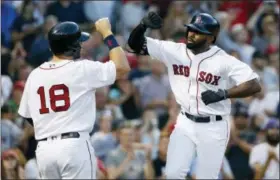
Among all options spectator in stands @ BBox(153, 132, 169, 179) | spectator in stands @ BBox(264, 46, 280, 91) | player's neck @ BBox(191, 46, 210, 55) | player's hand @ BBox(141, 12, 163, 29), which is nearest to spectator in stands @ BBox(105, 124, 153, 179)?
spectator in stands @ BBox(153, 132, 169, 179)

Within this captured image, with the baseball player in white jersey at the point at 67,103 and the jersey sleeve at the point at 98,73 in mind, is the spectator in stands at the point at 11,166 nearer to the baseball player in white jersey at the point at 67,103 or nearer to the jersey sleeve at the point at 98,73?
the baseball player in white jersey at the point at 67,103

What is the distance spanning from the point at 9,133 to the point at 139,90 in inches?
103

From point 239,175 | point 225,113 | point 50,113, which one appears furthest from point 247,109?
point 50,113

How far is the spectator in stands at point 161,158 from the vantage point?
39.2ft

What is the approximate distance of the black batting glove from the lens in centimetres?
906

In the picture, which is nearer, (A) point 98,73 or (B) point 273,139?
(A) point 98,73

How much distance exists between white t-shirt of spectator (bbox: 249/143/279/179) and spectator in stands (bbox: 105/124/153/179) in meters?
1.47

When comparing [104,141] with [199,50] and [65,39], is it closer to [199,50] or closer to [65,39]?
[199,50]

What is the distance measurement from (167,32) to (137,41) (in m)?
6.04

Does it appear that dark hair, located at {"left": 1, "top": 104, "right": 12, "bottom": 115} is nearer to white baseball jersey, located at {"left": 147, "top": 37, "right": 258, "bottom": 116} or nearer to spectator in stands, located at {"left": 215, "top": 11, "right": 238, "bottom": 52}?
white baseball jersey, located at {"left": 147, "top": 37, "right": 258, "bottom": 116}

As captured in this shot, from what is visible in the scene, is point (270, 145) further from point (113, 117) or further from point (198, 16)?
point (198, 16)

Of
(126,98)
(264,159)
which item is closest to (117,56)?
(264,159)

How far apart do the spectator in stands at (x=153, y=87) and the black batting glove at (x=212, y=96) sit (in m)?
4.69

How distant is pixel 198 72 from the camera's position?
9.47 metres
